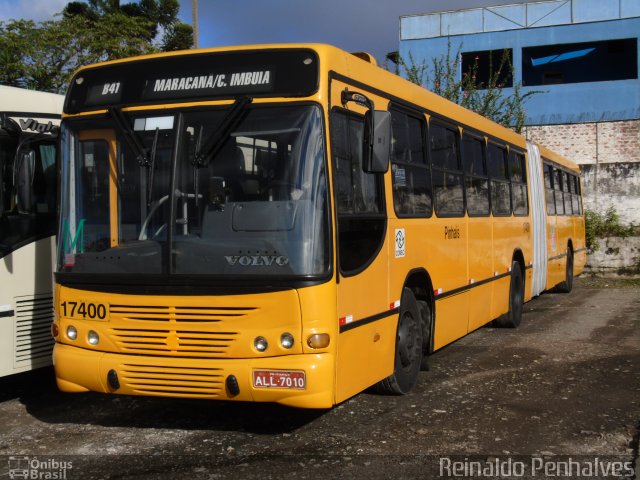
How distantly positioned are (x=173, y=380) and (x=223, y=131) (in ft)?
5.94

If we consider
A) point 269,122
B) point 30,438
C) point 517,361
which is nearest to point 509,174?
point 517,361

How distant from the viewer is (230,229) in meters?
5.32

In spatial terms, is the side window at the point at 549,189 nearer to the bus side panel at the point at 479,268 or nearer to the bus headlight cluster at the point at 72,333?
the bus side panel at the point at 479,268

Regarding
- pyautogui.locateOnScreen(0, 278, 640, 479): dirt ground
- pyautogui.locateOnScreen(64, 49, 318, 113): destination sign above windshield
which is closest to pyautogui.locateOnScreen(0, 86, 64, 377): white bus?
pyautogui.locateOnScreen(0, 278, 640, 479): dirt ground

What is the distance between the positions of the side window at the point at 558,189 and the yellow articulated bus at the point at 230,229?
361 inches

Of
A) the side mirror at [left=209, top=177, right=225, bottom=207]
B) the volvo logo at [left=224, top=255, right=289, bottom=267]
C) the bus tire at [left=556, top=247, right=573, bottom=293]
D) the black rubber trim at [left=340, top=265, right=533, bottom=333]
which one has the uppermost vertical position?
the side mirror at [left=209, top=177, right=225, bottom=207]

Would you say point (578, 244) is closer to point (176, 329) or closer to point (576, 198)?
point (576, 198)

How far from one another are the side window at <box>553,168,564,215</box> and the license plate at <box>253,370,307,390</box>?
1087 cm

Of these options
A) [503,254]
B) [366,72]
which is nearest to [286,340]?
[366,72]

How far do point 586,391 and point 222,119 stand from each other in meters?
4.35

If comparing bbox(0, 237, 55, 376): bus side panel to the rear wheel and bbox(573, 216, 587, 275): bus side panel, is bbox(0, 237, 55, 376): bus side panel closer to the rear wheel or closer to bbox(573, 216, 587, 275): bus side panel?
the rear wheel

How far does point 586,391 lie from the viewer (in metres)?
7.22

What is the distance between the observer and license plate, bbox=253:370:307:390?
5.15 m

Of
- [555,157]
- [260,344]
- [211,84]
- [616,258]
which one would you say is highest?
[555,157]
